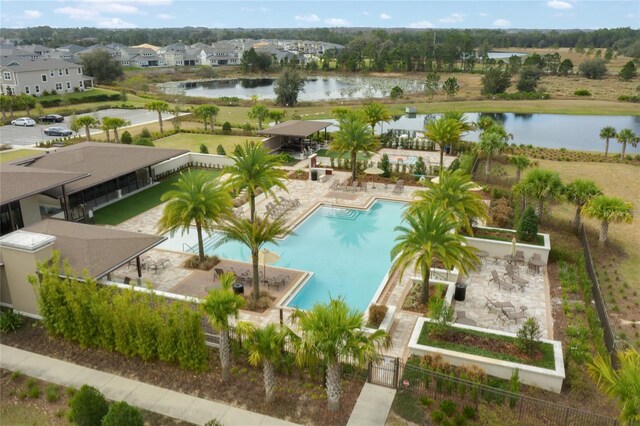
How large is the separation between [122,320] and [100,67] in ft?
307

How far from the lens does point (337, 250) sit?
25.1 m

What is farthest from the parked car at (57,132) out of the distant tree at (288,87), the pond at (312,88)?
the pond at (312,88)

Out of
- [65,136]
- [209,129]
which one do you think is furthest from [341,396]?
[65,136]

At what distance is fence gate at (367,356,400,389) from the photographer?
46.5 feet

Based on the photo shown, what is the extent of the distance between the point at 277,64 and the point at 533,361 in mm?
139753

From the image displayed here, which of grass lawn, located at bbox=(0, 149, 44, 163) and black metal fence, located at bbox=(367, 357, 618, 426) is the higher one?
grass lawn, located at bbox=(0, 149, 44, 163)

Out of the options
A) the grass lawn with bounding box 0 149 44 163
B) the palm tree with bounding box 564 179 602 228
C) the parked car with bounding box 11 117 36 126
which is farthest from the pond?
the palm tree with bounding box 564 179 602 228

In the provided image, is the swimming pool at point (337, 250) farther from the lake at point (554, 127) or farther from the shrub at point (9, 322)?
the lake at point (554, 127)

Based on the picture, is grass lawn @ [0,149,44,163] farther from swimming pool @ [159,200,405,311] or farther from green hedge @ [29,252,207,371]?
green hedge @ [29,252,207,371]

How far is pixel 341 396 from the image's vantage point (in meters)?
13.9

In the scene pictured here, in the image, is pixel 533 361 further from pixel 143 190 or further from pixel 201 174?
pixel 143 190

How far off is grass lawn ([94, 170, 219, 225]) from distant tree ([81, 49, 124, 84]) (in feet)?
238

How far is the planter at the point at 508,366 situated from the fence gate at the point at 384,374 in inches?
54.9

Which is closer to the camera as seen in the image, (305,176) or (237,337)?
(237,337)
